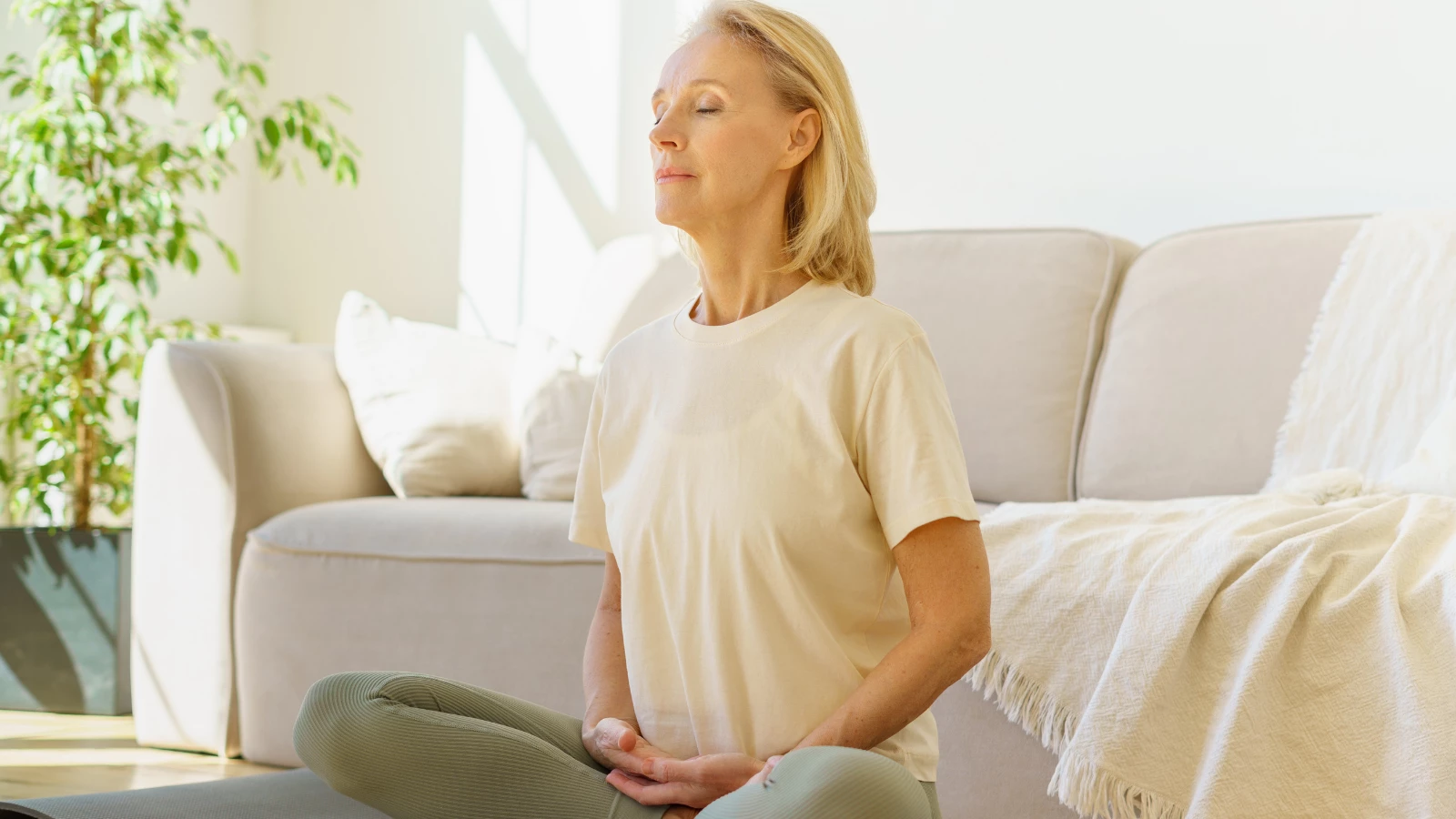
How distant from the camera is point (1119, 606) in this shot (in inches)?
58.2

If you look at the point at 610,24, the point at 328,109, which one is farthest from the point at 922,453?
the point at 328,109

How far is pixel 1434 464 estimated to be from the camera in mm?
1740

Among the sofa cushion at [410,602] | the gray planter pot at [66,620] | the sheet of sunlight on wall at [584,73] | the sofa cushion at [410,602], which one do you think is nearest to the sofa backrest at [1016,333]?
the sofa cushion at [410,602]

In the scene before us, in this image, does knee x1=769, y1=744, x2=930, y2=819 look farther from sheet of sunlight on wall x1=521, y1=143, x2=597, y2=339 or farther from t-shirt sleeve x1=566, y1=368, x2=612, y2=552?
sheet of sunlight on wall x1=521, y1=143, x2=597, y2=339

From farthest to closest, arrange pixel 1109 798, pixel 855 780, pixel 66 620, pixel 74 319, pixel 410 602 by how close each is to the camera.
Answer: pixel 74 319, pixel 66 620, pixel 410 602, pixel 1109 798, pixel 855 780

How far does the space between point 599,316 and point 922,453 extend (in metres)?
1.85

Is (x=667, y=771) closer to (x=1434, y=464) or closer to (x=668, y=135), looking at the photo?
(x=668, y=135)

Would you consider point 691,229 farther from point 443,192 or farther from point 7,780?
point 443,192

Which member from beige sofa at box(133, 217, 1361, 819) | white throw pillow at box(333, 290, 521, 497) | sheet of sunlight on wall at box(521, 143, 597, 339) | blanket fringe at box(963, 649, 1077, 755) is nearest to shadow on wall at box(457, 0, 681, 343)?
sheet of sunlight on wall at box(521, 143, 597, 339)

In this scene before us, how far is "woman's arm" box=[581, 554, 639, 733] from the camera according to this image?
1.15m

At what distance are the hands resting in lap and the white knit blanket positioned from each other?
0.53m

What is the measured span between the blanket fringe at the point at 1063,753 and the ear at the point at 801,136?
61 centimetres

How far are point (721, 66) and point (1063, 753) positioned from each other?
809 mm

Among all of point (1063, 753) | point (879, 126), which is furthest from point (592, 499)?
point (879, 126)
